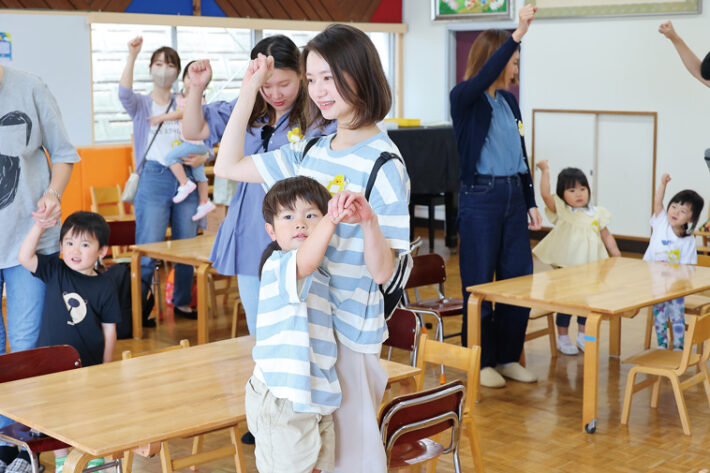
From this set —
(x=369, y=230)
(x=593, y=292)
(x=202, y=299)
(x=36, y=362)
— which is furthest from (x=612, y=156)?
(x=369, y=230)

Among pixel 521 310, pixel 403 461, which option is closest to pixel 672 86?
pixel 521 310

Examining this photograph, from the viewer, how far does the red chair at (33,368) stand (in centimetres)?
311

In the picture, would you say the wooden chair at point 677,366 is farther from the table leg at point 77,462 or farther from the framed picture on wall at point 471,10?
the framed picture on wall at point 471,10

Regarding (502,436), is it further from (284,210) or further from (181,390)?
(284,210)

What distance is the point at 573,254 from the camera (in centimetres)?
575

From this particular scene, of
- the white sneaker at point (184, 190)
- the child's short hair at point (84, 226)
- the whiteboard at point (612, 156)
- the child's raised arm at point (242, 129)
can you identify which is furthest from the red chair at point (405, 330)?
the whiteboard at point (612, 156)

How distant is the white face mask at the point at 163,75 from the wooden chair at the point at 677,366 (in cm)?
367

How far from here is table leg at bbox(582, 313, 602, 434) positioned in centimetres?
427

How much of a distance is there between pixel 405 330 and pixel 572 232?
2.33 meters

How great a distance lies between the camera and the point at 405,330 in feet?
12.5

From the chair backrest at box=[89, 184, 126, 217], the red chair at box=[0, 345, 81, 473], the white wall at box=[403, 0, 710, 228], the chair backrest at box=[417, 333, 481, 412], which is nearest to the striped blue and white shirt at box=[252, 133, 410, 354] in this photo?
the chair backrest at box=[417, 333, 481, 412]

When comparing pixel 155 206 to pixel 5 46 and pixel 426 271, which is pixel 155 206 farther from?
pixel 5 46

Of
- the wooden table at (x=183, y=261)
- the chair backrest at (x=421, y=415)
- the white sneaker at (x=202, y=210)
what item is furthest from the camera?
the white sneaker at (x=202, y=210)

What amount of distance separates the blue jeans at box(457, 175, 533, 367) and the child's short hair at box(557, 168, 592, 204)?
88 cm
